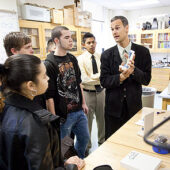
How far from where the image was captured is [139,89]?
178 centimetres

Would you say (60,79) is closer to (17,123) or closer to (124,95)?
(124,95)

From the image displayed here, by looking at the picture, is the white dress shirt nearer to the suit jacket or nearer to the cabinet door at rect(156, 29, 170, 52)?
the suit jacket

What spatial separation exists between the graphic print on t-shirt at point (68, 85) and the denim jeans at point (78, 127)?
86 mm

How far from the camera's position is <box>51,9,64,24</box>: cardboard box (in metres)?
3.29

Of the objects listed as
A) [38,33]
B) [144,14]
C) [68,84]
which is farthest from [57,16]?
[144,14]

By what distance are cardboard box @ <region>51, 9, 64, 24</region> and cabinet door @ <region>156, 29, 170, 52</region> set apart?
3479 mm

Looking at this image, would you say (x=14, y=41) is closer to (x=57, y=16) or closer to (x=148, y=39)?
(x=57, y=16)

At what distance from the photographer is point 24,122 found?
71cm

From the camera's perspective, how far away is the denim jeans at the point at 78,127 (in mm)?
1686

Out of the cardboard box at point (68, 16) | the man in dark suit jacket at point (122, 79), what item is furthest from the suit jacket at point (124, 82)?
the cardboard box at point (68, 16)

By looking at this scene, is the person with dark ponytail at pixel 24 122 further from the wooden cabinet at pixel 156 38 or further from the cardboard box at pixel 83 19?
the wooden cabinet at pixel 156 38

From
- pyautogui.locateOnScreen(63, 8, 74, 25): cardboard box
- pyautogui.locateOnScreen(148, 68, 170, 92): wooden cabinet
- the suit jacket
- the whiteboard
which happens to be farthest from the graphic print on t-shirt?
pyautogui.locateOnScreen(148, 68, 170, 92): wooden cabinet

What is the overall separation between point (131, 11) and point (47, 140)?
6.58 m

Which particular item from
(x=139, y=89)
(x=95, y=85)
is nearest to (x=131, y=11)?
(x=95, y=85)
